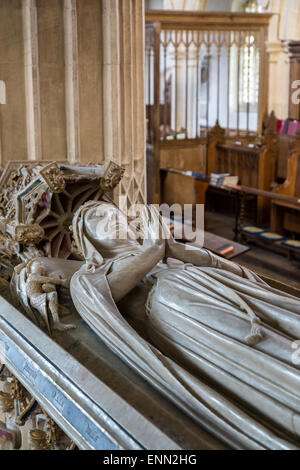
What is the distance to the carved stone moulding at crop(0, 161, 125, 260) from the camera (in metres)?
3.34

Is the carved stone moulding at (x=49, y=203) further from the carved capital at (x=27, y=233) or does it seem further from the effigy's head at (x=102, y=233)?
the effigy's head at (x=102, y=233)

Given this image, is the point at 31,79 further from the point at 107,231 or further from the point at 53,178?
the point at 107,231

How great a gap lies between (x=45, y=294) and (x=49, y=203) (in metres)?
0.75

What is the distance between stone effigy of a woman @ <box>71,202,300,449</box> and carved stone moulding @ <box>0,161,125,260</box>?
0.91 feet

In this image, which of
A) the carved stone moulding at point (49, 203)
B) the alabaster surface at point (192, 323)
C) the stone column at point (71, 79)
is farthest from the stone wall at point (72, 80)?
the alabaster surface at point (192, 323)

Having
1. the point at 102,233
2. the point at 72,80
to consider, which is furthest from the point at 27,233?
the point at 72,80

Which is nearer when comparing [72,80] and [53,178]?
[53,178]

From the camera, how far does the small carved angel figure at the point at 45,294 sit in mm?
2799

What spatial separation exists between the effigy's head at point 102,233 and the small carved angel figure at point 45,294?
226 mm

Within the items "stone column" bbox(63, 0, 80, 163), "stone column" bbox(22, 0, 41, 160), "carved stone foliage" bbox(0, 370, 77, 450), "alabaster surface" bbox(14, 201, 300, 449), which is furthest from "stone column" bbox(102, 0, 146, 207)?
"carved stone foliage" bbox(0, 370, 77, 450)

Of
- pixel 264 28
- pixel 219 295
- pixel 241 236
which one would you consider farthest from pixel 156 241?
pixel 264 28

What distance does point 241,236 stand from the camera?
834 centimetres

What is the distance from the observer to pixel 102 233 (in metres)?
3.03

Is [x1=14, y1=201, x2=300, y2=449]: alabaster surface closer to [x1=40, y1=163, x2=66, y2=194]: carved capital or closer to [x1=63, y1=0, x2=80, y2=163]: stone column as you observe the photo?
[x1=40, y1=163, x2=66, y2=194]: carved capital
